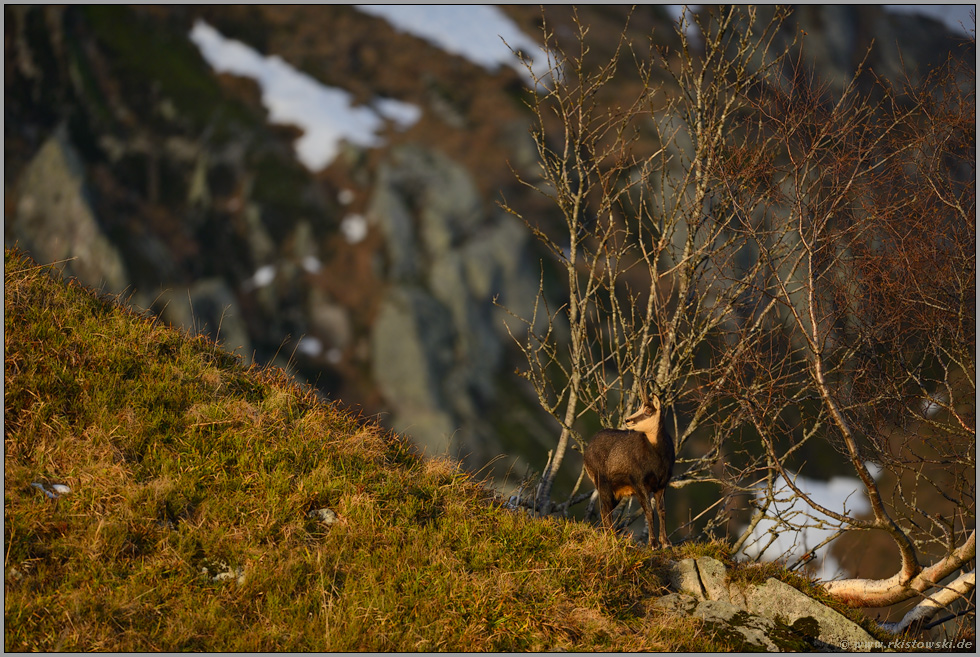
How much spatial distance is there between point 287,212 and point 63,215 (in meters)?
15.7

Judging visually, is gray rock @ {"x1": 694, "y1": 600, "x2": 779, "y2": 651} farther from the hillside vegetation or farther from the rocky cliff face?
the rocky cliff face

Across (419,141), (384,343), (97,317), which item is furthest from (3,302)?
(419,141)

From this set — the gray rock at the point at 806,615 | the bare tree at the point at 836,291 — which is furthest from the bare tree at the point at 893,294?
the gray rock at the point at 806,615

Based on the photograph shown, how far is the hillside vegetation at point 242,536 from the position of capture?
5.06m

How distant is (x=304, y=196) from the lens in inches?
2194

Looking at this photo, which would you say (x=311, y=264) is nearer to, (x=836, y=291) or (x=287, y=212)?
(x=287, y=212)

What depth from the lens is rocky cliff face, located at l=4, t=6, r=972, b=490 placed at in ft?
158

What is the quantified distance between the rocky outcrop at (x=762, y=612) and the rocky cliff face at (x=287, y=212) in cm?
3566

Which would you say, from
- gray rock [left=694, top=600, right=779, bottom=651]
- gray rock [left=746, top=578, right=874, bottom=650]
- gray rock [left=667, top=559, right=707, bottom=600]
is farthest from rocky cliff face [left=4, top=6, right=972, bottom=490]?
gray rock [left=694, top=600, right=779, bottom=651]

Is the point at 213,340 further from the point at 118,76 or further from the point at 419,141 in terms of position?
the point at 118,76

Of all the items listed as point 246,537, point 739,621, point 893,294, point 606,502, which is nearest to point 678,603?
point 739,621

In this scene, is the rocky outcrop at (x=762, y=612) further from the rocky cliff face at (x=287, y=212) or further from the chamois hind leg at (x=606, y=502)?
the rocky cliff face at (x=287, y=212)

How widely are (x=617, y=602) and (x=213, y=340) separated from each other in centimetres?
586

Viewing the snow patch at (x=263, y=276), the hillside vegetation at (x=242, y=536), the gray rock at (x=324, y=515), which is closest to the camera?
the hillside vegetation at (x=242, y=536)
